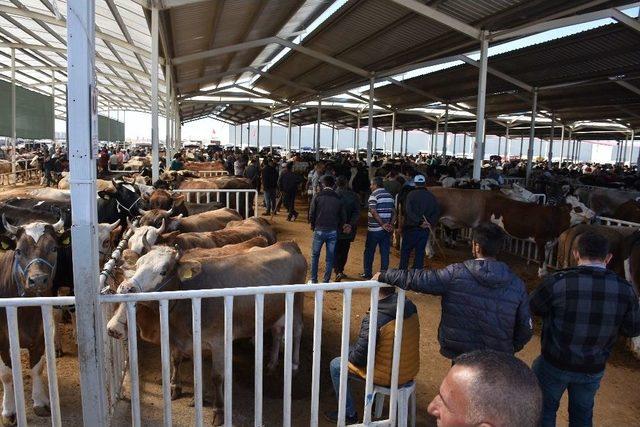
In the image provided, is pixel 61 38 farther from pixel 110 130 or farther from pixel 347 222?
pixel 110 130

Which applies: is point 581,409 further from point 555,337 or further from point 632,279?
point 632,279

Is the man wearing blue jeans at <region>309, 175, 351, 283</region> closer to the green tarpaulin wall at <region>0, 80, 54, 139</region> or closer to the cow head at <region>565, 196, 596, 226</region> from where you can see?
the cow head at <region>565, 196, 596, 226</region>

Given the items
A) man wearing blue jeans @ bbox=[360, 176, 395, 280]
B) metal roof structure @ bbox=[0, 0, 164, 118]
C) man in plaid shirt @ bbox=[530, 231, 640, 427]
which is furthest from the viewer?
metal roof structure @ bbox=[0, 0, 164, 118]

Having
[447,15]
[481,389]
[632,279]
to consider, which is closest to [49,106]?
[447,15]

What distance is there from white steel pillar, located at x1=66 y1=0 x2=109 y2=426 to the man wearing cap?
5758 millimetres

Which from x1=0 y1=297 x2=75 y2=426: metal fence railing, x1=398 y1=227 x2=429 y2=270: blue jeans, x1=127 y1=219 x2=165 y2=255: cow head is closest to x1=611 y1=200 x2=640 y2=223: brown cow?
x1=398 y1=227 x2=429 y2=270: blue jeans

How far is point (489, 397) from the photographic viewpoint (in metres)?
1.55

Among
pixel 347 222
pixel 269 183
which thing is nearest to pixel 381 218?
pixel 347 222

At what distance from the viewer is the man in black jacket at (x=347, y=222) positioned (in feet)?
27.1

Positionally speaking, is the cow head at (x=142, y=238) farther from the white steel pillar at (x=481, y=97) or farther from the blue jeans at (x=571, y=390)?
the white steel pillar at (x=481, y=97)

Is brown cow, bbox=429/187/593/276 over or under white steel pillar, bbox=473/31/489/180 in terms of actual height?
under

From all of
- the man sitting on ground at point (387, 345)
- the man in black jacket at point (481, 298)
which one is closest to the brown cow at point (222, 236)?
the man sitting on ground at point (387, 345)

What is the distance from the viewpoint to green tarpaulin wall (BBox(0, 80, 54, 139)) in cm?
1872

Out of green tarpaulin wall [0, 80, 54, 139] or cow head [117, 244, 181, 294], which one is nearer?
cow head [117, 244, 181, 294]
